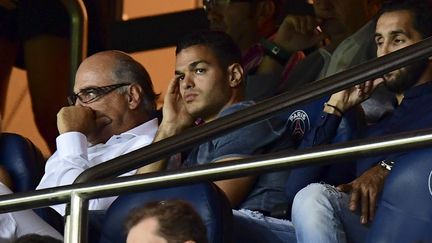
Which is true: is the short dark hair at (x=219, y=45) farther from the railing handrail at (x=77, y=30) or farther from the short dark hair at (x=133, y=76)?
the railing handrail at (x=77, y=30)

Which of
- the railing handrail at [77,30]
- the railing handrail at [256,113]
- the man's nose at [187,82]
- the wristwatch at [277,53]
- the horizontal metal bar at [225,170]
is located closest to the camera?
the horizontal metal bar at [225,170]

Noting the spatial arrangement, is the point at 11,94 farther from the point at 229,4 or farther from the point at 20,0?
the point at 229,4

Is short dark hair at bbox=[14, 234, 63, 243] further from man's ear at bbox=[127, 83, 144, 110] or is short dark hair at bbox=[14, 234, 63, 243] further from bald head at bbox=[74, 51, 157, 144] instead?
man's ear at bbox=[127, 83, 144, 110]

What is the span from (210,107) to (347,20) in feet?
2.75

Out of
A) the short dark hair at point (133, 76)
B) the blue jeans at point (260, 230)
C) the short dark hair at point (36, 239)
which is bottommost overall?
the short dark hair at point (36, 239)

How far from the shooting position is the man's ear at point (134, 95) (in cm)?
590

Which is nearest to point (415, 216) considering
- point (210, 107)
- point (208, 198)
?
point (208, 198)

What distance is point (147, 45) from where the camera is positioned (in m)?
7.22

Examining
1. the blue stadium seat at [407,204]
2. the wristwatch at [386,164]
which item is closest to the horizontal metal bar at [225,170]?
the blue stadium seat at [407,204]

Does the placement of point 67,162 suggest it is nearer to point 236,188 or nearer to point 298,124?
point 236,188

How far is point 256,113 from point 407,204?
56 centimetres

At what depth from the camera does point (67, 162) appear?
5512 millimetres

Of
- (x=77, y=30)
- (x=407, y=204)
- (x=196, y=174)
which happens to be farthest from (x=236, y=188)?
(x=77, y=30)

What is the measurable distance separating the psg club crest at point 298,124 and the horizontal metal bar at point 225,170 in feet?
3.91
